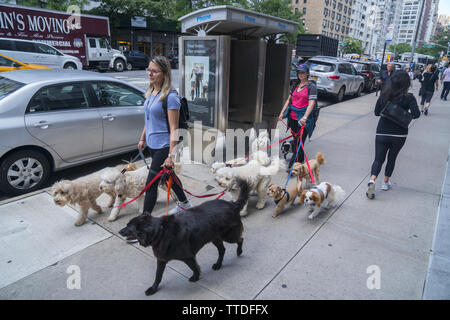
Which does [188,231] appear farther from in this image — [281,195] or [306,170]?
[306,170]

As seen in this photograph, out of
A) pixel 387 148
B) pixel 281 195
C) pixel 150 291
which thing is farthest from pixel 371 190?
pixel 150 291

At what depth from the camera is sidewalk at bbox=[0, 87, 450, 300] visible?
2543 millimetres

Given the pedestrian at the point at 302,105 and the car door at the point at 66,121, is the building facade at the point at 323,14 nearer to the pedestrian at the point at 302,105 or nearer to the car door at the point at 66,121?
the pedestrian at the point at 302,105

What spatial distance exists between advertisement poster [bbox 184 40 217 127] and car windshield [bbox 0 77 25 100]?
2582mm

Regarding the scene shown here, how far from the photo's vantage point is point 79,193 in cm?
336

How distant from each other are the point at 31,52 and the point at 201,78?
16.6 meters

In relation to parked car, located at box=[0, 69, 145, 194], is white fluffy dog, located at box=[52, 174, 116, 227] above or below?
below

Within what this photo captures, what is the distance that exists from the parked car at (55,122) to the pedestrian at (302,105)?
2.84 metres

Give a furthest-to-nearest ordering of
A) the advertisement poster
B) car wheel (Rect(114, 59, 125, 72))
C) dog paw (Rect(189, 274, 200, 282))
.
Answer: car wheel (Rect(114, 59, 125, 72)) < the advertisement poster < dog paw (Rect(189, 274, 200, 282))

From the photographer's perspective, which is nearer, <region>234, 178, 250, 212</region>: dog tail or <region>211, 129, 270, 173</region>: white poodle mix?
<region>234, 178, 250, 212</region>: dog tail

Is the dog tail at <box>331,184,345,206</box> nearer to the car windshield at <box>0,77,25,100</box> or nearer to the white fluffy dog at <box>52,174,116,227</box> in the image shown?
the white fluffy dog at <box>52,174,116,227</box>

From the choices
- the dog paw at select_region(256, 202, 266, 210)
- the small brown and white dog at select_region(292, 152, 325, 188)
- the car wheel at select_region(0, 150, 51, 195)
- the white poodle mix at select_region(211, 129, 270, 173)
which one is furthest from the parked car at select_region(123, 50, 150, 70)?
the dog paw at select_region(256, 202, 266, 210)

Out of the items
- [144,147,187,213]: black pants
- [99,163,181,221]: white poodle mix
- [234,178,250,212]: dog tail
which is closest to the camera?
[234,178,250,212]: dog tail
